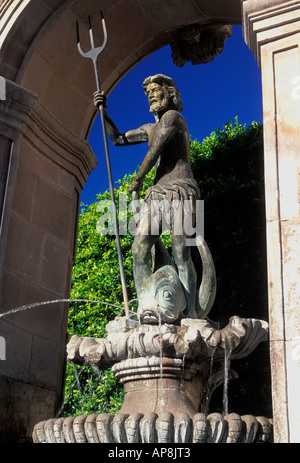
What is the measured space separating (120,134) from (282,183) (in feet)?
7.99

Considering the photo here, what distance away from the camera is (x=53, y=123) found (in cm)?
734

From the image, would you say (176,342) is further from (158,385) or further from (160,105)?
(160,105)

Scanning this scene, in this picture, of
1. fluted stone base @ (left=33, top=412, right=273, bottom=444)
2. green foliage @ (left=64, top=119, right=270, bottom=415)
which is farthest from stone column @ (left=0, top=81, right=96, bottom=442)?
green foliage @ (left=64, top=119, right=270, bottom=415)

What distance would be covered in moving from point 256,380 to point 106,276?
476 centimetres

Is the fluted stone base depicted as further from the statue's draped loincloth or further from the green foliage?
the green foliage

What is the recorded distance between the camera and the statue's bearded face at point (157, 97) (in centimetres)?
594

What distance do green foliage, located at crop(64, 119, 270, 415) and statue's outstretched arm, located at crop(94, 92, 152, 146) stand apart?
435 centimetres

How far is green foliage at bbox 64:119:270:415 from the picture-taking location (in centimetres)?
1027

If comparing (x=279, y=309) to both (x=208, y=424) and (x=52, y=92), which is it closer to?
(x=208, y=424)

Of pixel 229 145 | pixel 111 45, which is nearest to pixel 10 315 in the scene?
pixel 111 45

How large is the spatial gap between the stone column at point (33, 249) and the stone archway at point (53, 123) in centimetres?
1

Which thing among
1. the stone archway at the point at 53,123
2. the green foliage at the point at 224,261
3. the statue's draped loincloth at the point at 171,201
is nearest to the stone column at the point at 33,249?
the stone archway at the point at 53,123

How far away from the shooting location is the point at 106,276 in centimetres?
1352

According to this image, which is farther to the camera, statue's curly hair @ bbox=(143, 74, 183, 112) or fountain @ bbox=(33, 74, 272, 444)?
statue's curly hair @ bbox=(143, 74, 183, 112)
